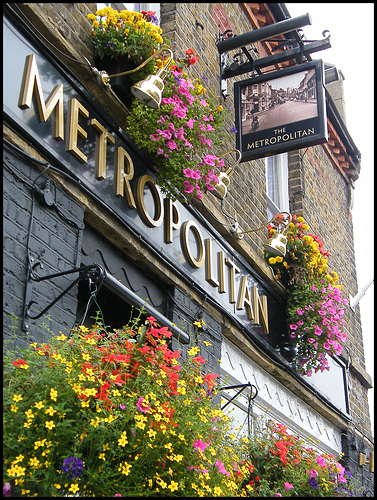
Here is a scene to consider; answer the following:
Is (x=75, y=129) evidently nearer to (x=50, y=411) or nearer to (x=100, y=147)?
(x=100, y=147)

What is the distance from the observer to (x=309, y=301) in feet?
28.1

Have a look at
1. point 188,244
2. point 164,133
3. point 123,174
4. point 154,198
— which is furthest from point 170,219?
point 164,133

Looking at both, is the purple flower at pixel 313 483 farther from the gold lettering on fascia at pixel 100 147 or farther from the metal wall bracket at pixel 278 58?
the metal wall bracket at pixel 278 58

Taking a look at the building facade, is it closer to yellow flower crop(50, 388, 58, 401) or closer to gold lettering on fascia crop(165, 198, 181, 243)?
gold lettering on fascia crop(165, 198, 181, 243)

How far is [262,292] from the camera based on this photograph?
8398 mm

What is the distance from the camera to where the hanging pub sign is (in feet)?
24.8

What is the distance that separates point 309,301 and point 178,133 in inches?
140

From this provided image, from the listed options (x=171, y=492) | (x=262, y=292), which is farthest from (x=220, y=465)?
(x=262, y=292)

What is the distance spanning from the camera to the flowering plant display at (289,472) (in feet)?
15.9

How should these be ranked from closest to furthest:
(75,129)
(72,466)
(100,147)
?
1. (72,466)
2. (75,129)
3. (100,147)

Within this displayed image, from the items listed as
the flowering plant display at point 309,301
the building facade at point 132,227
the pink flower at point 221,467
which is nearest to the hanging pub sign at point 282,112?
the building facade at point 132,227

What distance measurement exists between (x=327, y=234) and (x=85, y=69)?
22.9ft

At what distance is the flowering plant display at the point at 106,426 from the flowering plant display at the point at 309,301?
4.57 m

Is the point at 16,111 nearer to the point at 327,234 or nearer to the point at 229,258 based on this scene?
the point at 229,258
